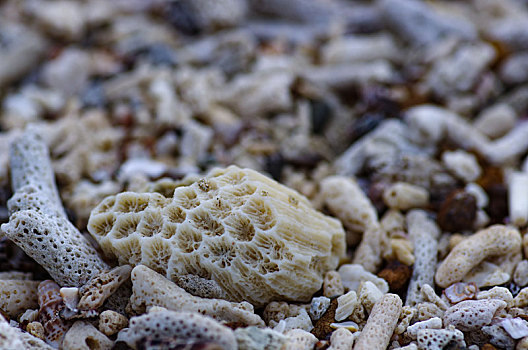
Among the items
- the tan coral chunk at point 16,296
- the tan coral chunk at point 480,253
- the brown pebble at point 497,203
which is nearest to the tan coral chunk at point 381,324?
the tan coral chunk at point 480,253

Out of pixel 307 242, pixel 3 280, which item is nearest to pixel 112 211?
pixel 3 280

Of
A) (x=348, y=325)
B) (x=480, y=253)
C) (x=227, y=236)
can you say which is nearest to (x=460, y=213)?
(x=480, y=253)

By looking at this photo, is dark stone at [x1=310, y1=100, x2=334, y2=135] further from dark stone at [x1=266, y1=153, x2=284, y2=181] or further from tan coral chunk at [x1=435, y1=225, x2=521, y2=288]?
tan coral chunk at [x1=435, y1=225, x2=521, y2=288]

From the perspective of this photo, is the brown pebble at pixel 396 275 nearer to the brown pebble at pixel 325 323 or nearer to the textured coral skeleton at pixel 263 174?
the textured coral skeleton at pixel 263 174

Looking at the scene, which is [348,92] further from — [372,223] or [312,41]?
[372,223]

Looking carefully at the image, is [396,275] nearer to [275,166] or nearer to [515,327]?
[515,327]

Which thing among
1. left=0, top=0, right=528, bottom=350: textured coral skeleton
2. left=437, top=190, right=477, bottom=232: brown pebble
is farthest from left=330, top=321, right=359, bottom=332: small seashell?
left=437, top=190, right=477, bottom=232: brown pebble
